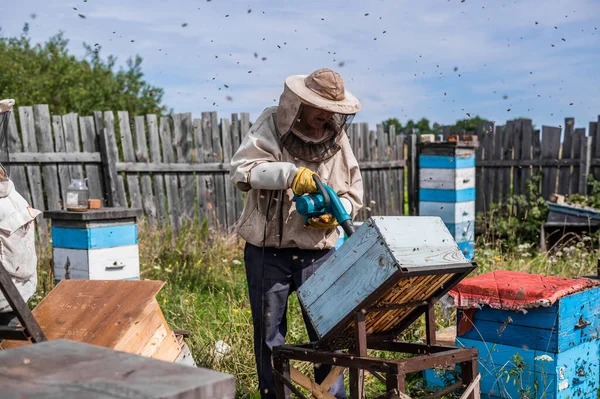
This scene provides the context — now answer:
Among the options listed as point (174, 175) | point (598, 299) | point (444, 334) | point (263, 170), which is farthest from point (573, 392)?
point (174, 175)

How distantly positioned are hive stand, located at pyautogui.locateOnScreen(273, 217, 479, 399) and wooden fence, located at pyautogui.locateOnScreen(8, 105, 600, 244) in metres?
3.84

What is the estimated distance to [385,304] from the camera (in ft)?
8.35

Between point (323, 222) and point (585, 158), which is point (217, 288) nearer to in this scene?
point (323, 222)

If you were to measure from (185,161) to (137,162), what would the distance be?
0.56m

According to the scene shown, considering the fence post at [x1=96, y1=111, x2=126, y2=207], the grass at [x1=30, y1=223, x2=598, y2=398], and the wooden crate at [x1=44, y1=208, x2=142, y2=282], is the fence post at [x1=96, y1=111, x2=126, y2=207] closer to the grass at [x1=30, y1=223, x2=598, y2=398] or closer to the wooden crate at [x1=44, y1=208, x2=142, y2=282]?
the grass at [x1=30, y1=223, x2=598, y2=398]

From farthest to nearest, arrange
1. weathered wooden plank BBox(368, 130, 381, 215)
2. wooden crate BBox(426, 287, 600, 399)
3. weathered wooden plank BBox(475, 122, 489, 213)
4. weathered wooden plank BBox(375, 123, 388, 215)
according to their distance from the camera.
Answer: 1. weathered wooden plank BBox(475, 122, 489, 213)
2. weathered wooden plank BBox(375, 123, 388, 215)
3. weathered wooden plank BBox(368, 130, 381, 215)
4. wooden crate BBox(426, 287, 600, 399)

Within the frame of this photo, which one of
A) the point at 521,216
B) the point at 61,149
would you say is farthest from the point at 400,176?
the point at 61,149

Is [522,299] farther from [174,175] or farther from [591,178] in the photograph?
[591,178]

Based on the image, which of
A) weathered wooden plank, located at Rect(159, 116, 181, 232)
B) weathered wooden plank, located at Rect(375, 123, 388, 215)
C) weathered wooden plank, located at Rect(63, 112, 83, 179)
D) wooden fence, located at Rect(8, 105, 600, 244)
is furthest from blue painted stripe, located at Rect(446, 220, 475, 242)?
weathered wooden plank, located at Rect(63, 112, 83, 179)

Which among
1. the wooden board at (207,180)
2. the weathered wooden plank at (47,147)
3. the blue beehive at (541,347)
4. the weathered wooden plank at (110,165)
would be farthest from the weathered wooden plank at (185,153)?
the blue beehive at (541,347)

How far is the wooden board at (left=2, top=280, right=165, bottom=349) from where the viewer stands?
2891 mm

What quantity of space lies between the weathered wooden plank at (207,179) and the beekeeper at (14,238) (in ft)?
15.1

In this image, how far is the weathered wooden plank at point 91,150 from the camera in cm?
714

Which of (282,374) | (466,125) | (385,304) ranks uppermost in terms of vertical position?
(385,304)
